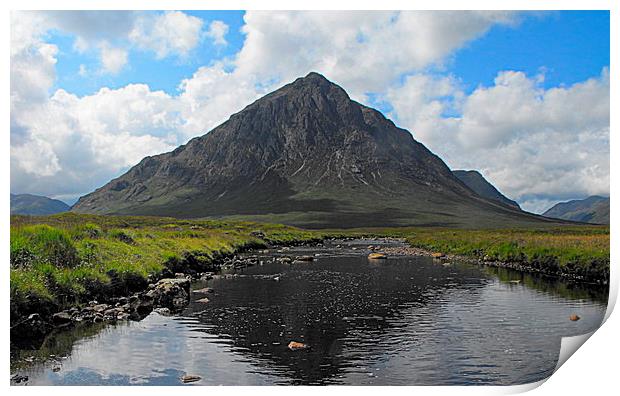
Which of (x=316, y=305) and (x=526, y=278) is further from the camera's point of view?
(x=526, y=278)

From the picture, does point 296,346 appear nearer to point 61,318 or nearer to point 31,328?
point 61,318

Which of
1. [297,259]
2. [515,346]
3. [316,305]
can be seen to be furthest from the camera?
[297,259]

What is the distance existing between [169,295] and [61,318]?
6958 millimetres

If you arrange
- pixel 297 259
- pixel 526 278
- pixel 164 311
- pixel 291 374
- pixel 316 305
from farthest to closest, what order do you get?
1. pixel 297 259
2. pixel 526 278
3. pixel 316 305
4. pixel 164 311
5. pixel 291 374

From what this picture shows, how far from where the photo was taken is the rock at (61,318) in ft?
65.3

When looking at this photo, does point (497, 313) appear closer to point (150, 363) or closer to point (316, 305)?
point (316, 305)

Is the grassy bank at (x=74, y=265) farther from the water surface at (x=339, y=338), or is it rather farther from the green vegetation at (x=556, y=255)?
the green vegetation at (x=556, y=255)

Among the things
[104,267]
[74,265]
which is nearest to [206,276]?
[104,267]

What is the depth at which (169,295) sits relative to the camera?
26594 millimetres

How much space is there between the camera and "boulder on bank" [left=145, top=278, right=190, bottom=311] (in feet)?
83.5

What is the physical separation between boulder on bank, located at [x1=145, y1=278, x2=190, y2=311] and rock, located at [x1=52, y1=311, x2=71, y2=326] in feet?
16.7

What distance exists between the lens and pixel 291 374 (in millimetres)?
15422
